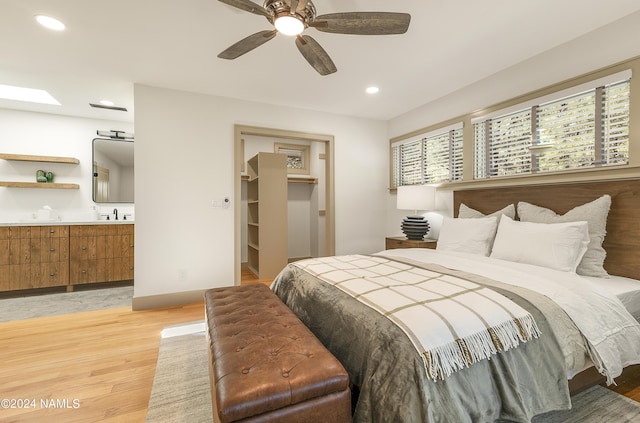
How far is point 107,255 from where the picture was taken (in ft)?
13.1

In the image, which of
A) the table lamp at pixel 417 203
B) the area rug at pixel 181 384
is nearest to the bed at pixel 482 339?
the area rug at pixel 181 384

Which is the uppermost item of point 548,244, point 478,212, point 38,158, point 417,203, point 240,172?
point 38,158

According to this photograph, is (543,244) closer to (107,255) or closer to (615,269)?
(615,269)

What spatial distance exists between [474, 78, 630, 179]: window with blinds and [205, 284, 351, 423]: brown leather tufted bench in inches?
106

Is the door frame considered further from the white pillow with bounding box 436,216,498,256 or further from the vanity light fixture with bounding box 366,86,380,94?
the white pillow with bounding box 436,216,498,256

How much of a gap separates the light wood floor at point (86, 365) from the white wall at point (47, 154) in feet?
6.75

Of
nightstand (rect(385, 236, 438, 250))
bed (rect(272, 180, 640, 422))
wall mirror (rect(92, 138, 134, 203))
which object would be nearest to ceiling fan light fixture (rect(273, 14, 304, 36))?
bed (rect(272, 180, 640, 422))

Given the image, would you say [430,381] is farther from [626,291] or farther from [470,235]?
[470,235]

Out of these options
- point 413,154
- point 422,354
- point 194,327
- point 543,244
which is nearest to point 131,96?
point 194,327

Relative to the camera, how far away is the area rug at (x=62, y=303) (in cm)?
311

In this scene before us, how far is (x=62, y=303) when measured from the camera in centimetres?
343

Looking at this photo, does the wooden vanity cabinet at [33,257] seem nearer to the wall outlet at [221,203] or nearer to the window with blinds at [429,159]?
the wall outlet at [221,203]

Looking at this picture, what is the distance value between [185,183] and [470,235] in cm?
323

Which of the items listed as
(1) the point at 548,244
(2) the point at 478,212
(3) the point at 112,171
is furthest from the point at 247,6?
(3) the point at 112,171
